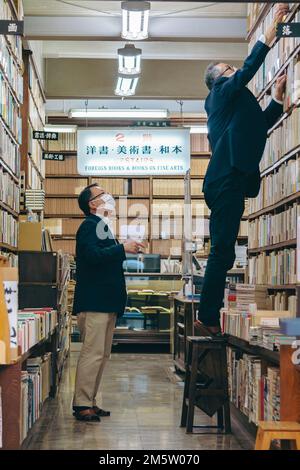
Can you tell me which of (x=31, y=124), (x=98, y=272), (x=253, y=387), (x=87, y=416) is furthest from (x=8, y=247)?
(x=31, y=124)

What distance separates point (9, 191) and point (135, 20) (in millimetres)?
2401

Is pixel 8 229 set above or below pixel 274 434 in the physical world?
above

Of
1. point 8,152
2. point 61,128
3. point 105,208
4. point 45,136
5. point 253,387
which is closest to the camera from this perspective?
point 253,387

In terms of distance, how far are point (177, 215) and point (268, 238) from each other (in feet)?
26.3

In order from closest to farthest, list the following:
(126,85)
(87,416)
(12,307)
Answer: (12,307), (87,416), (126,85)

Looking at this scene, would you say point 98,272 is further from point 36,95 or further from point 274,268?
point 36,95

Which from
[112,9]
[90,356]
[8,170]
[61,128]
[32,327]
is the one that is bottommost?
[90,356]

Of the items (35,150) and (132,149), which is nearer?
(132,149)

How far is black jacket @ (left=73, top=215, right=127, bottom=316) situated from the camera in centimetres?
524

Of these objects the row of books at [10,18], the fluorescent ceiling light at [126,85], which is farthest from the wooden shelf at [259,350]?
the fluorescent ceiling light at [126,85]

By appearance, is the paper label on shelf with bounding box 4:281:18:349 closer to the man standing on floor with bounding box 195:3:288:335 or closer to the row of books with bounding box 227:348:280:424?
the row of books with bounding box 227:348:280:424

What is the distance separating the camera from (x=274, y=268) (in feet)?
19.9

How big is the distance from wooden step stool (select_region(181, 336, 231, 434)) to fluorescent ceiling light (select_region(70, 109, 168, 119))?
29.3 ft
